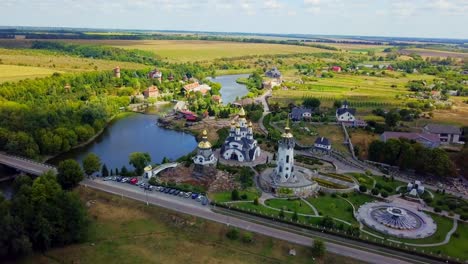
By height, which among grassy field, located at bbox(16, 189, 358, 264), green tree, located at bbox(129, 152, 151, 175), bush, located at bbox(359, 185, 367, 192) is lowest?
grassy field, located at bbox(16, 189, 358, 264)

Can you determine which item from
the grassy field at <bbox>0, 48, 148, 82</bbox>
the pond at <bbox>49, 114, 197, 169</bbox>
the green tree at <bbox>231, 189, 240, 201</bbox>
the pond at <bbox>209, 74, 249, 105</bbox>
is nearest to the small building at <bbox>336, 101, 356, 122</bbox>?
the pond at <bbox>49, 114, 197, 169</bbox>

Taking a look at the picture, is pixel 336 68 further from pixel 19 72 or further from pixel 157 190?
pixel 157 190

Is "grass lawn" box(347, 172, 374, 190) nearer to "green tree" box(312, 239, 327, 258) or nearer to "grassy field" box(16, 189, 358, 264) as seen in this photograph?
"green tree" box(312, 239, 327, 258)

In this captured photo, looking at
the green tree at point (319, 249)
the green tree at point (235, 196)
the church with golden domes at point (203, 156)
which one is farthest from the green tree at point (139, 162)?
the green tree at point (319, 249)

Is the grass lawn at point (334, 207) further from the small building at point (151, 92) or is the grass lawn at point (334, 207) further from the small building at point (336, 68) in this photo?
the small building at point (336, 68)

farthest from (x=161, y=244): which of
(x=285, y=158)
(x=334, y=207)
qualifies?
(x=334, y=207)

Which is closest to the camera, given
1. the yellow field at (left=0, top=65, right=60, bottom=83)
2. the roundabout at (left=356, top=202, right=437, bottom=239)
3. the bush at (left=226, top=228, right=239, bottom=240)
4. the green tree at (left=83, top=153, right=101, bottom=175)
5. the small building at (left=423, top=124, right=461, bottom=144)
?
the bush at (left=226, top=228, right=239, bottom=240)
